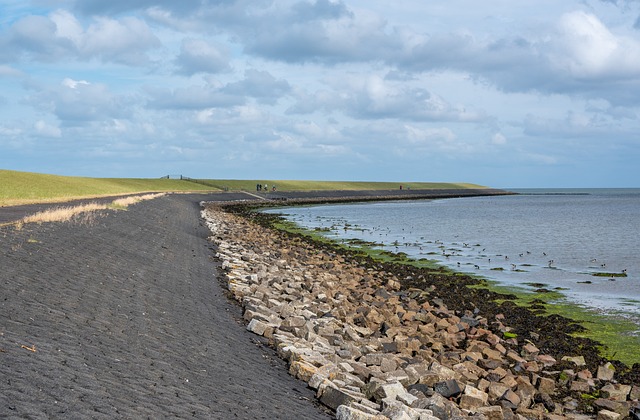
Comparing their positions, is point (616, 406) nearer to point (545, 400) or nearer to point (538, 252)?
point (545, 400)

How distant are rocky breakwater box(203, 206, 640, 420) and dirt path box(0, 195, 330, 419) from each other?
2.29 feet

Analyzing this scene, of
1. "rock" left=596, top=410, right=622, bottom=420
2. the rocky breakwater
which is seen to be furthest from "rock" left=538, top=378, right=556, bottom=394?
"rock" left=596, top=410, right=622, bottom=420

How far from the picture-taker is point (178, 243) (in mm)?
31797

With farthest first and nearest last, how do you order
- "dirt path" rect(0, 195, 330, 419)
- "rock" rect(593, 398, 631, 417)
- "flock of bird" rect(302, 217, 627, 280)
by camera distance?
"flock of bird" rect(302, 217, 627, 280)
"rock" rect(593, 398, 631, 417)
"dirt path" rect(0, 195, 330, 419)

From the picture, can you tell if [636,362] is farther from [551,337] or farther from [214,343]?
[214,343]

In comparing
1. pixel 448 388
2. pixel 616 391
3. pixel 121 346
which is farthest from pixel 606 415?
pixel 121 346

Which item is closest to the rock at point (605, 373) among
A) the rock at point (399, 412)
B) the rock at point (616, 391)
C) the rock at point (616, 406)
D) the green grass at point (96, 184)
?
the rock at point (616, 391)

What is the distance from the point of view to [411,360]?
1350cm

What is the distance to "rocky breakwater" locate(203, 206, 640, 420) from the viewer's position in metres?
10.7

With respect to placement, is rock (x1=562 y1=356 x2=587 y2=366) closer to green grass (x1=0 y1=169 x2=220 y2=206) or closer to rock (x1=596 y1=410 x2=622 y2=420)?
rock (x1=596 y1=410 x2=622 y2=420)

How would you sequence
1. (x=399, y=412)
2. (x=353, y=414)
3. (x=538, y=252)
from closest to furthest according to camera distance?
(x=399, y=412) < (x=353, y=414) < (x=538, y=252)

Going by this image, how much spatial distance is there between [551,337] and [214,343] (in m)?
10.7

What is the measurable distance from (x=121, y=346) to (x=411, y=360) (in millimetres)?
6229

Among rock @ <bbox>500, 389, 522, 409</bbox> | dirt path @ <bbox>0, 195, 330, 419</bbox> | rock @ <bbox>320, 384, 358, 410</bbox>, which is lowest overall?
rock @ <bbox>500, 389, 522, 409</bbox>
